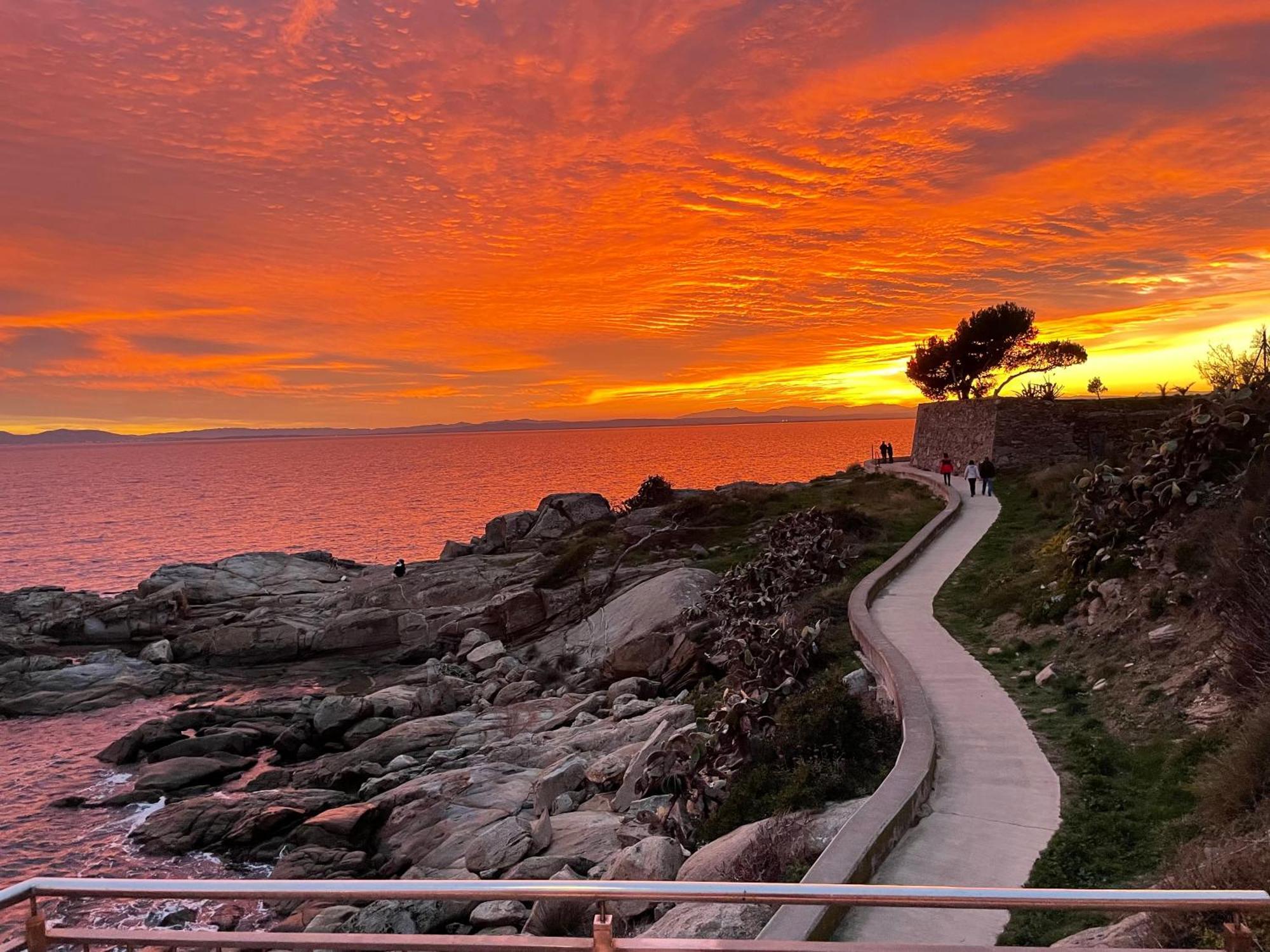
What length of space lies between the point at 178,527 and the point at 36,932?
90.7 m

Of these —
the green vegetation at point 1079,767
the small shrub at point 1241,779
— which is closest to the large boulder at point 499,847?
the green vegetation at point 1079,767

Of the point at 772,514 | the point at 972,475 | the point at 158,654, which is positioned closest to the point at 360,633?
the point at 158,654

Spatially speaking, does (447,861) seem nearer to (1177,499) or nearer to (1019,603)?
(1019,603)

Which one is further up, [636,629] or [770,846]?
[770,846]

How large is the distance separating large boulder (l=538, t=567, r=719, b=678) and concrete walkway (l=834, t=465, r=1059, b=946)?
9.49 meters

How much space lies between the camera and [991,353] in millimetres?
62875

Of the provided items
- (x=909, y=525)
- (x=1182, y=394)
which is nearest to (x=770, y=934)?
(x=1182, y=394)

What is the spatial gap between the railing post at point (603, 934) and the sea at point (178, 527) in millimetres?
13744

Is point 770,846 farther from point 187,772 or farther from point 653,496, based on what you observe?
point 653,496

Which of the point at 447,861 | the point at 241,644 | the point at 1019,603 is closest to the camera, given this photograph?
the point at 447,861

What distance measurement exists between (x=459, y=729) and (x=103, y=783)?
9.76 m

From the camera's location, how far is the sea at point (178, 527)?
62.5 feet

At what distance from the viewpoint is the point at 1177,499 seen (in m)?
16.0

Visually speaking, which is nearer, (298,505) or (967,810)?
(967,810)
